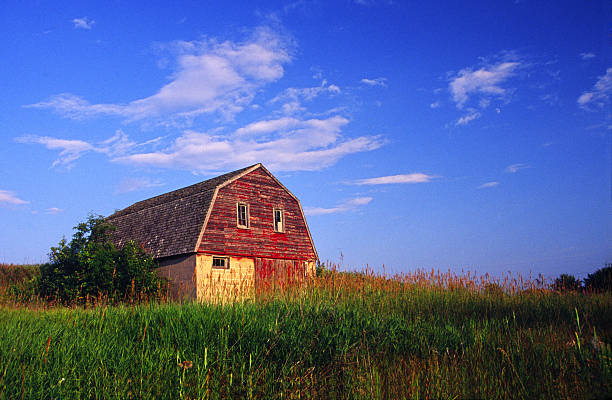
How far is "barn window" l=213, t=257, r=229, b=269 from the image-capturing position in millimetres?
21594

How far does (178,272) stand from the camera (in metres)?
21.3

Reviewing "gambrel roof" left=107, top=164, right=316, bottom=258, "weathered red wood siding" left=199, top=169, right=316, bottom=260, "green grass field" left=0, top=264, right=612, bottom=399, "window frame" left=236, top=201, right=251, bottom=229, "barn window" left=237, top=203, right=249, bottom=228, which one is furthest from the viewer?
"barn window" left=237, top=203, right=249, bottom=228

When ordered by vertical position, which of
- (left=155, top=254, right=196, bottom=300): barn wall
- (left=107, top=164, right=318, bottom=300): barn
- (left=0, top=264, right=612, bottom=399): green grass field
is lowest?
(left=0, top=264, right=612, bottom=399): green grass field

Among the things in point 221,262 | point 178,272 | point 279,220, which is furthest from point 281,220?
point 178,272

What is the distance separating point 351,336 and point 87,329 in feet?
15.8

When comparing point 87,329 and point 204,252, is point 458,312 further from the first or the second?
point 204,252

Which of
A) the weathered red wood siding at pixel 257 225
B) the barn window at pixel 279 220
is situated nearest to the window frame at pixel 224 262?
the weathered red wood siding at pixel 257 225

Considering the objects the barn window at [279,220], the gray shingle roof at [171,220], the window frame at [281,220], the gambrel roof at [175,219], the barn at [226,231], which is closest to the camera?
the barn at [226,231]

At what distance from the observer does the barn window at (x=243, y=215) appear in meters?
22.8

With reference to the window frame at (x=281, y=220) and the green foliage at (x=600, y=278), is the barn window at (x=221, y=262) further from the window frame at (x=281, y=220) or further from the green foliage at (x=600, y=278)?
the green foliage at (x=600, y=278)

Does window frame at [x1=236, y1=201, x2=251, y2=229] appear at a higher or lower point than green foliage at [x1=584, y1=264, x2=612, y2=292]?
higher

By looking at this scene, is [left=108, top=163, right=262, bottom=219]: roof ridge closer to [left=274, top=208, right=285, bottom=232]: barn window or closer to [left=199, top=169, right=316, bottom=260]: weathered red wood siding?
[left=199, top=169, right=316, bottom=260]: weathered red wood siding

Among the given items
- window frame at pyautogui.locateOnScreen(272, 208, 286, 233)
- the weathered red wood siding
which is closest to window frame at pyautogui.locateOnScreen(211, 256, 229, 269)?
the weathered red wood siding

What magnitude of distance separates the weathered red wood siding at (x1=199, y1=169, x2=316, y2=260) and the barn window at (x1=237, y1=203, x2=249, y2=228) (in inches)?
8.7
